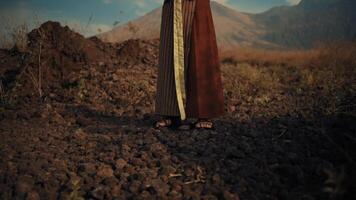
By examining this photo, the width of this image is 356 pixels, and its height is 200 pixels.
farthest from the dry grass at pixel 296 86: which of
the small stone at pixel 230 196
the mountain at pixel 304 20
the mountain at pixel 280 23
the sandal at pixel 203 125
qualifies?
the mountain at pixel 280 23

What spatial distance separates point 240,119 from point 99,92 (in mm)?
2365

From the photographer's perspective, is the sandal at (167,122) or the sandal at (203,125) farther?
the sandal at (167,122)

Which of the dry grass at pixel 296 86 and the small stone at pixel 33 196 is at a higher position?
the dry grass at pixel 296 86

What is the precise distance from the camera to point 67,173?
2721 millimetres

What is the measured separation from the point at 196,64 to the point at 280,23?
50.2 metres

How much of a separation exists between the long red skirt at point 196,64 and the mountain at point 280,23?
25.6m

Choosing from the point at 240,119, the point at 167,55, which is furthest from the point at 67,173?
the point at 240,119

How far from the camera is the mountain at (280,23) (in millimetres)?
35003

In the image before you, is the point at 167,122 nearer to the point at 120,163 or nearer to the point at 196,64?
the point at 196,64

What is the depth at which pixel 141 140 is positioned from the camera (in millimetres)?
3611

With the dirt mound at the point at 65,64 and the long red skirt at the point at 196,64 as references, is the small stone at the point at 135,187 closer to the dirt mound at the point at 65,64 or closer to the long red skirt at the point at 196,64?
the long red skirt at the point at 196,64

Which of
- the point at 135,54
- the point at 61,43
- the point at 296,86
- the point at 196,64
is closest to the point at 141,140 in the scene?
the point at 196,64

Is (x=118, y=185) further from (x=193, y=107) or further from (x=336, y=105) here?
(x=336, y=105)

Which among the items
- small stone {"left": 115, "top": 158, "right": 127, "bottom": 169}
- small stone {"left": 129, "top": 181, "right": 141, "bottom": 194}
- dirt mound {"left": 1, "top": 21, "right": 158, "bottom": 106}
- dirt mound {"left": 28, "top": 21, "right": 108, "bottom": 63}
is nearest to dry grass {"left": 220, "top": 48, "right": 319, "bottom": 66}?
dirt mound {"left": 1, "top": 21, "right": 158, "bottom": 106}
